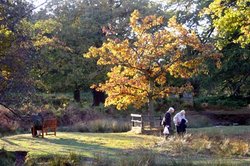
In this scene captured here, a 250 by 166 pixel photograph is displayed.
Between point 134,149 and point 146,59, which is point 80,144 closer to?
point 134,149

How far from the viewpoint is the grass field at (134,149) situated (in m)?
13.6

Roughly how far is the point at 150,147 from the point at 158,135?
512cm

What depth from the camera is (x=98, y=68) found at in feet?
131

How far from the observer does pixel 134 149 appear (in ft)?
56.7

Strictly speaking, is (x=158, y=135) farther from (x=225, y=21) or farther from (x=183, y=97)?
(x=183, y=97)

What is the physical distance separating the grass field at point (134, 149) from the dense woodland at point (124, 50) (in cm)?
233

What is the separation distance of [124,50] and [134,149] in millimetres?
8764

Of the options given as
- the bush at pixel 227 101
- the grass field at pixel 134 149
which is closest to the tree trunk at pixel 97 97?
the bush at pixel 227 101

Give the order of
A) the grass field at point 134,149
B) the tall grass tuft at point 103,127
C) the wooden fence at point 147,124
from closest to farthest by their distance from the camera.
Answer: the grass field at point 134,149 → the wooden fence at point 147,124 → the tall grass tuft at point 103,127

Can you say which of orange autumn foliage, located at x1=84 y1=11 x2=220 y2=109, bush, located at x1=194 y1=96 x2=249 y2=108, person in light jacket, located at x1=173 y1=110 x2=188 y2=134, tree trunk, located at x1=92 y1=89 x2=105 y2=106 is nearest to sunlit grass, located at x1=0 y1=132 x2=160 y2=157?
person in light jacket, located at x1=173 y1=110 x2=188 y2=134

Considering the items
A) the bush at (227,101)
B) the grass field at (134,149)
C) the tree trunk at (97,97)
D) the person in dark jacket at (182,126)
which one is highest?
the tree trunk at (97,97)

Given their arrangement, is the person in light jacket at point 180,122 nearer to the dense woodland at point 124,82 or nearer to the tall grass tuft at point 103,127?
the dense woodland at point 124,82

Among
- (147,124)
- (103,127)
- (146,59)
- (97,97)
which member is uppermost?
(146,59)

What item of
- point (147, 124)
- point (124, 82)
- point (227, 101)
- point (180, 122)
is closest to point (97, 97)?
point (227, 101)
